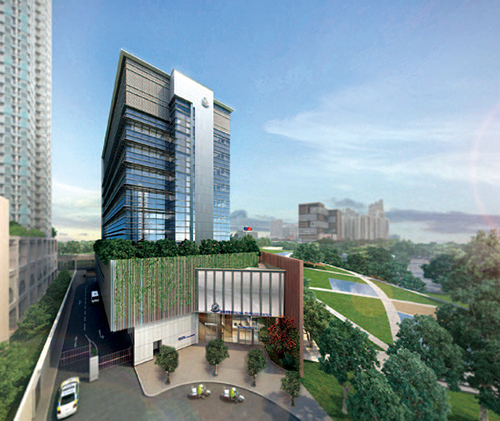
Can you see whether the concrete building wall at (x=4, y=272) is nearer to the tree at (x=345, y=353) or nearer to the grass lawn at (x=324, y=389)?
the grass lawn at (x=324, y=389)

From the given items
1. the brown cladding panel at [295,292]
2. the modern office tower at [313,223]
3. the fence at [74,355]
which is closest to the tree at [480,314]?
the brown cladding panel at [295,292]

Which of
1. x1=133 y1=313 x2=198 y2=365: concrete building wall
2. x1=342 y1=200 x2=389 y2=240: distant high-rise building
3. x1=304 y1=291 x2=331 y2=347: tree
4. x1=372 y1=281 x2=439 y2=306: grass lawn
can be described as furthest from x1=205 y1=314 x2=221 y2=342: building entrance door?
x1=342 y1=200 x2=389 y2=240: distant high-rise building

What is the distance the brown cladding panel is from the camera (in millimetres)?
21584

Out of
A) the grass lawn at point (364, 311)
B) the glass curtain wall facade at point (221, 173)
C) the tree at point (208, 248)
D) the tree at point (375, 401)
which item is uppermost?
the glass curtain wall facade at point (221, 173)

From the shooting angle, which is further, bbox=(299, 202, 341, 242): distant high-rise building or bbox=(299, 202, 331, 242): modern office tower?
bbox=(299, 202, 331, 242): modern office tower

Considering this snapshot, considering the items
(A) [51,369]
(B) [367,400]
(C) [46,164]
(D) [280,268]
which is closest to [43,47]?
(C) [46,164]

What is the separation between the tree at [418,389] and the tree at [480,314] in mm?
4904

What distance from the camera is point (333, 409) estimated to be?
17578 mm

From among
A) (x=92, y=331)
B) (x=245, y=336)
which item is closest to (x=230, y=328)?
Answer: (x=245, y=336)

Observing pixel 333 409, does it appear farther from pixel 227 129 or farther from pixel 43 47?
pixel 43 47

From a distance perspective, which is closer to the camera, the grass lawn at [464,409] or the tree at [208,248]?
the grass lawn at [464,409]

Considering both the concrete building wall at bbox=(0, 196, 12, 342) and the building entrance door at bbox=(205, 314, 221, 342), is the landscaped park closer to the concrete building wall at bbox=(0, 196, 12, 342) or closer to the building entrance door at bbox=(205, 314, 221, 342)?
the building entrance door at bbox=(205, 314, 221, 342)

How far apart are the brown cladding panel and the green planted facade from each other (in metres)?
10.1

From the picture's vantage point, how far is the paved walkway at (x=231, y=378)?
17.9 m
